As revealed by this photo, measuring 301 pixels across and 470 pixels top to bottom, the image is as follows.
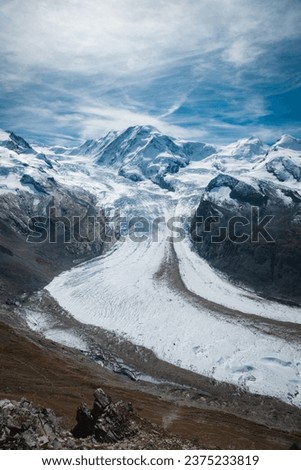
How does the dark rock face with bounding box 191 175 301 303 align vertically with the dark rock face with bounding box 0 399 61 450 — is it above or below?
above

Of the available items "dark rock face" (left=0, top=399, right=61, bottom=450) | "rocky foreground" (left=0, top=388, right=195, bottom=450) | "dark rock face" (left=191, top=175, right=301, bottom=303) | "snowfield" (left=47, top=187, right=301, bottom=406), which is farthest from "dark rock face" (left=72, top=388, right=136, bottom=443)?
"dark rock face" (left=191, top=175, right=301, bottom=303)

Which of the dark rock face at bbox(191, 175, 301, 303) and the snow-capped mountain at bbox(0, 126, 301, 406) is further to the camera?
the dark rock face at bbox(191, 175, 301, 303)

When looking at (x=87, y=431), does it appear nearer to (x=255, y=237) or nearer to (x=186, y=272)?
(x=186, y=272)

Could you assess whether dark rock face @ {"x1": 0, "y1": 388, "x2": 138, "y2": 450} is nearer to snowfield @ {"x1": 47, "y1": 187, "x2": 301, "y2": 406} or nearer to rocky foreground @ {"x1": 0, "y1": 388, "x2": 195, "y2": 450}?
rocky foreground @ {"x1": 0, "y1": 388, "x2": 195, "y2": 450}

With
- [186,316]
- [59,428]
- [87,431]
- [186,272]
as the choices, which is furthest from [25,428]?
[186,272]

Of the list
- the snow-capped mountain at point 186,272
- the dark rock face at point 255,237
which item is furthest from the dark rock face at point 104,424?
the dark rock face at point 255,237

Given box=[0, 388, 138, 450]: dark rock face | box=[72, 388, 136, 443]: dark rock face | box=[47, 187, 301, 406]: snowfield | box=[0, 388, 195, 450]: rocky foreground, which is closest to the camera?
box=[0, 388, 138, 450]: dark rock face

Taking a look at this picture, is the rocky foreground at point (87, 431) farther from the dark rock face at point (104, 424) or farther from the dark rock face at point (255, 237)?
the dark rock face at point (255, 237)
